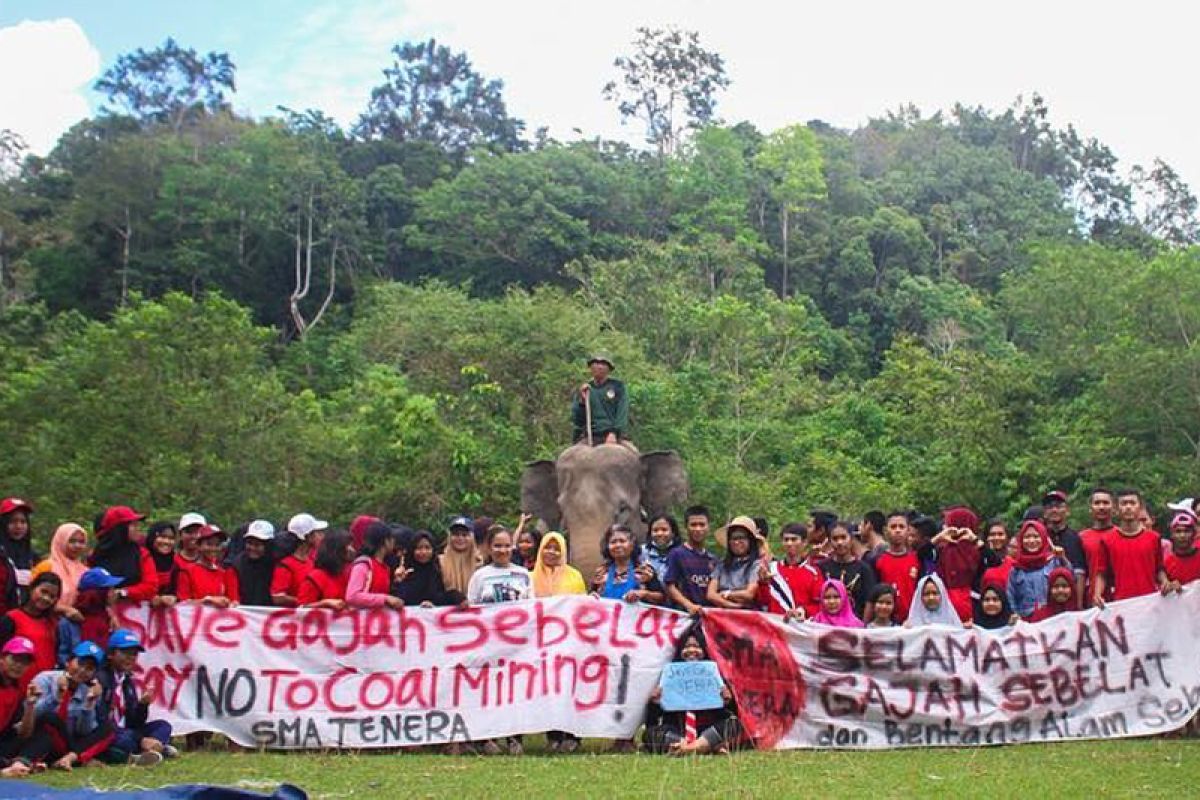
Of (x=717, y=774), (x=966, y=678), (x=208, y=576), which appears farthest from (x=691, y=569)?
(x=208, y=576)

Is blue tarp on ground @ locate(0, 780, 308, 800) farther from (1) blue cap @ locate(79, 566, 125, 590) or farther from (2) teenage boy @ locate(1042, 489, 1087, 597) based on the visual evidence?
(2) teenage boy @ locate(1042, 489, 1087, 597)

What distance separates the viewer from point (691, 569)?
33.1 ft

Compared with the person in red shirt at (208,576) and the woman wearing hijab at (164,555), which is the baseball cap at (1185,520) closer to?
the person in red shirt at (208,576)

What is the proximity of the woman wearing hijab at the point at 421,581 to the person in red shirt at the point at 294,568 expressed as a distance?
0.67m

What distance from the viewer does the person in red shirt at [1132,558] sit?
408 inches

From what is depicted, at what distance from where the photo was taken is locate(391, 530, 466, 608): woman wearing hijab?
33.5 ft

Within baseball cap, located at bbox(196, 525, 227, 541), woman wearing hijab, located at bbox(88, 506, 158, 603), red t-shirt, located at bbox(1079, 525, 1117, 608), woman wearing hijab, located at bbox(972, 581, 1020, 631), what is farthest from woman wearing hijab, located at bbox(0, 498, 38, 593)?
red t-shirt, located at bbox(1079, 525, 1117, 608)

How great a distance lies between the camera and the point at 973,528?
10.8 m

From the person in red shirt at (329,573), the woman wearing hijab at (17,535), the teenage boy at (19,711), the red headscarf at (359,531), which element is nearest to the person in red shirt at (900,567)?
the red headscarf at (359,531)

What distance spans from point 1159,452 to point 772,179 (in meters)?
39.5

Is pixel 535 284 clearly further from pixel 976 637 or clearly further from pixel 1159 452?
pixel 976 637

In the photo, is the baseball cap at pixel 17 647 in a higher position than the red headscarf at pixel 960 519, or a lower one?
lower

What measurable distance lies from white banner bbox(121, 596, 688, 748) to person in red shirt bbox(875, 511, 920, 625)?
1768 mm

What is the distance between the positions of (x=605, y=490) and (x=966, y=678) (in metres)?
5.26
